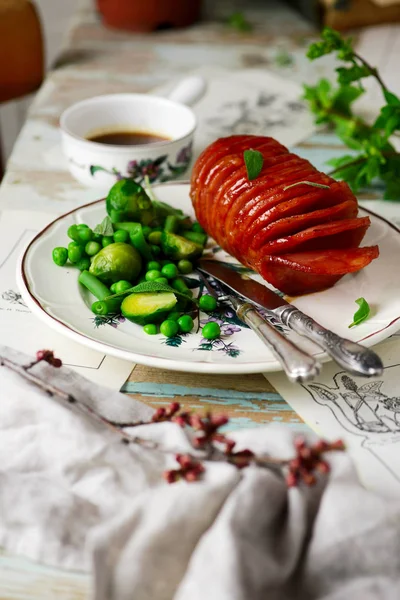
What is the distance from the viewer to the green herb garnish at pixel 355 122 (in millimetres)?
1629

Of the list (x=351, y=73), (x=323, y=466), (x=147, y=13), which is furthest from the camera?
(x=147, y=13)

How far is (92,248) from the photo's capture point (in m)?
1.44

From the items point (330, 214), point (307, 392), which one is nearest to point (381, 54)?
point (330, 214)

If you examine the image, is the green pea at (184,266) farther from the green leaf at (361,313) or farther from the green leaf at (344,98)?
the green leaf at (344,98)

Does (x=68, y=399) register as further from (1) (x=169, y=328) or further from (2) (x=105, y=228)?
(2) (x=105, y=228)

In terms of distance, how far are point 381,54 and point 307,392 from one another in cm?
212

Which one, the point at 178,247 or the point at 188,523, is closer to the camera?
the point at 188,523

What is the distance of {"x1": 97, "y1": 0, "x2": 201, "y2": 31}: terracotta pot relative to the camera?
3004 mm

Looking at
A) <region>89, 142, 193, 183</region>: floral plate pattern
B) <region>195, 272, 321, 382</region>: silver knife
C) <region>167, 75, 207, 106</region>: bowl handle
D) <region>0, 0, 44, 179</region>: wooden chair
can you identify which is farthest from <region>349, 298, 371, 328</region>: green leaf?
<region>0, 0, 44, 179</region>: wooden chair

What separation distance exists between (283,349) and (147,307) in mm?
273

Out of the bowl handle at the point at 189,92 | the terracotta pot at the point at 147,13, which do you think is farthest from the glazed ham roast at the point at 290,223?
the terracotta pot at the point at 147,13

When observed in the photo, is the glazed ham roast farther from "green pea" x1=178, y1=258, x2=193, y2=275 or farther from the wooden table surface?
the wooden table surface

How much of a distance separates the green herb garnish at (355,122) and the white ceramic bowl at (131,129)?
14.9 inches

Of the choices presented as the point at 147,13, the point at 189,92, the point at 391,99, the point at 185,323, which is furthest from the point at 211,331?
the point at 147,13
